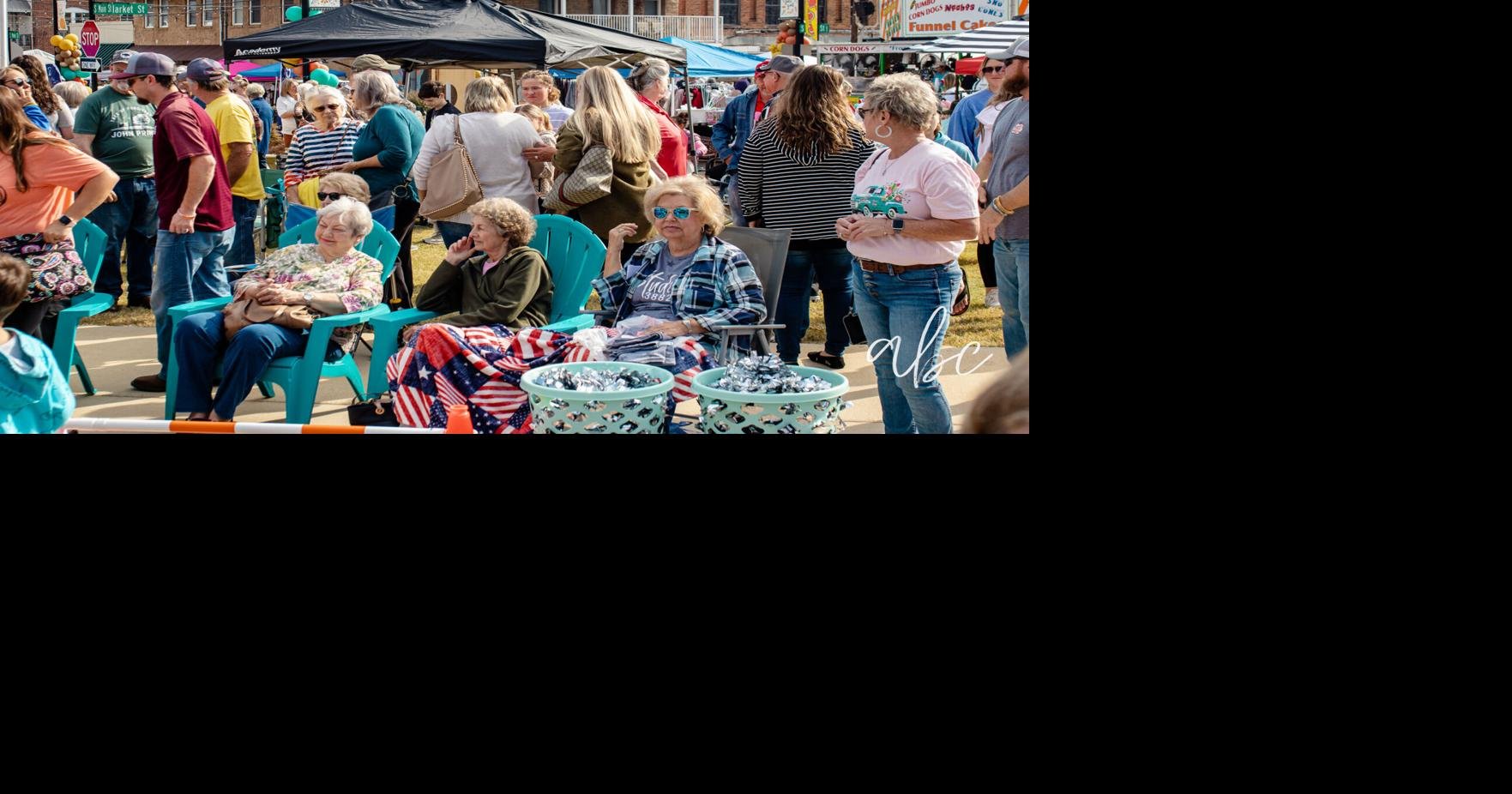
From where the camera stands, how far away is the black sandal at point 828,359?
3688 millimetres

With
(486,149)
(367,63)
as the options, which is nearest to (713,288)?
(486,149)

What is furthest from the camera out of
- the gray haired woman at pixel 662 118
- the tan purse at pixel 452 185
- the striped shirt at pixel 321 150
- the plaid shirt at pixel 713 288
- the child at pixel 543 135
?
the striped shirt at pixel 321 150

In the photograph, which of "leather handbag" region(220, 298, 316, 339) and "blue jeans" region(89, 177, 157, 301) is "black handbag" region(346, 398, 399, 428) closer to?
"leather handbag" region(220, 298, 316, 339)

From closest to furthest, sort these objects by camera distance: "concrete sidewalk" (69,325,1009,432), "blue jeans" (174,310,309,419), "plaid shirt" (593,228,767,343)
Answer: "concrete sidewalk" (69,325,1009,432), "blue jeans" (174,310,309,419), "plaid shirt" (593,228,767,343)

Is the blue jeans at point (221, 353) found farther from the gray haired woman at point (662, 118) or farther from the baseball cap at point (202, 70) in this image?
the baseball cap at point (202, 70)

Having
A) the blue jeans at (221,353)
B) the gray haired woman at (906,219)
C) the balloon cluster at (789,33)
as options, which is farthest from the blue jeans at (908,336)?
the balloon cluster at (789,33)

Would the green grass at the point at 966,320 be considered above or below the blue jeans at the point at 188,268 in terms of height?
below

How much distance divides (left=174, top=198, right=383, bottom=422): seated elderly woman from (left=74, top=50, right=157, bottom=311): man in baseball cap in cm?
97

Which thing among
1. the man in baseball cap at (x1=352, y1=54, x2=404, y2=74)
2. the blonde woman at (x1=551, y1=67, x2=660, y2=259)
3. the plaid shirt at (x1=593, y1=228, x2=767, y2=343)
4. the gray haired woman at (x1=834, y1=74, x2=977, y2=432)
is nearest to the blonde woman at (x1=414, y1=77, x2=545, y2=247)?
the blonde woman at (x1=551, y1=67, x2=660, y2=259)

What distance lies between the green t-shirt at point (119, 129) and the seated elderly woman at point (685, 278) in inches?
115

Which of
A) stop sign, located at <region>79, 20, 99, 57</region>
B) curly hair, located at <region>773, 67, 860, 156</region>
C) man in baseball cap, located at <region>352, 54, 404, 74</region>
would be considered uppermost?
man in baseball cap, located at <region>352, 54, 404, 74</region>

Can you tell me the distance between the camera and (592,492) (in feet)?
6.34

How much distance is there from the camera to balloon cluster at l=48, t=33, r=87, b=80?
18.9ft

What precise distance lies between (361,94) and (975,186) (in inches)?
170
